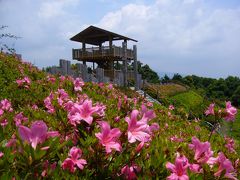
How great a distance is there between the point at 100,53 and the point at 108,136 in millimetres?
25802

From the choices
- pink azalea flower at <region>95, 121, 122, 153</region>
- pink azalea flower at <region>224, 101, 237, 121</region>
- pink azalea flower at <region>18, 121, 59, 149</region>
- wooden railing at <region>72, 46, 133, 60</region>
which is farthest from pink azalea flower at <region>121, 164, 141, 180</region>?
wooden railing at <region>72, 46, 133, 60</region>

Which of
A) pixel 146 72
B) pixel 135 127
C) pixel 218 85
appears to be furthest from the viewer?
pixel 218 85

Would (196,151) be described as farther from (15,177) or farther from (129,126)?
(15,177)

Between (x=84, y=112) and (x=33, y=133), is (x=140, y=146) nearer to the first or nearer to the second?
(x=84, y=112)

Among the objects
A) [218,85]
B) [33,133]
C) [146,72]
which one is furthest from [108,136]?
[218,85]

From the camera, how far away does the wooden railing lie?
26.5 metres

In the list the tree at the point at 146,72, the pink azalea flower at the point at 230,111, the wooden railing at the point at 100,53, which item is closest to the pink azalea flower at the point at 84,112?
the pink azalea flower at the point at 230,111

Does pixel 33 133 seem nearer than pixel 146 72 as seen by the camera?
Yes

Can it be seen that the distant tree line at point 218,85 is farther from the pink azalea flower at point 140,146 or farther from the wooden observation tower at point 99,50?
the pink azalea flower at point 140,146

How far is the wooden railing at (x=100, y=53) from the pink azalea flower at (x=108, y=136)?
23.8m

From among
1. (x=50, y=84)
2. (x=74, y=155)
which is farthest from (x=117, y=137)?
(x=50, y=84)

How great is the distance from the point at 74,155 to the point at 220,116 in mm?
1889

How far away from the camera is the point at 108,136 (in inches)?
73.8

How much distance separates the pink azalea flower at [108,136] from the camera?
1.85 meters
